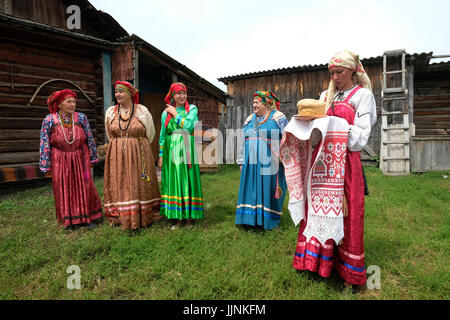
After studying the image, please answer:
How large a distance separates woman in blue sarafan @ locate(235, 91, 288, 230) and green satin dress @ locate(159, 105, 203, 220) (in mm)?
778

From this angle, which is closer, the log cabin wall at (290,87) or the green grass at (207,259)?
the green grass at (207,259)

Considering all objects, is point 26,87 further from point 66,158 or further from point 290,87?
point 290,87

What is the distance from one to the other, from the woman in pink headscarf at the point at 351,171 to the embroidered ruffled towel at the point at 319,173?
11cm

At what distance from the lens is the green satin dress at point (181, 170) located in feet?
12.9

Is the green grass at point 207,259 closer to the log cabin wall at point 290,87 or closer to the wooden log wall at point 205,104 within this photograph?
the wooden log wall at point 205,104

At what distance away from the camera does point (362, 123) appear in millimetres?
2242

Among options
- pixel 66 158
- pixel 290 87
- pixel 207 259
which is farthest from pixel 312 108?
pixel 290 87

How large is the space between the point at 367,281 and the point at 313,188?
109cm

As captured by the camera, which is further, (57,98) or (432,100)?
(432,100)

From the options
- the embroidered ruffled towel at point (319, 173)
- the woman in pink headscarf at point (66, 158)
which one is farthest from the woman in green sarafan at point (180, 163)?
the embroidered ruffled towel at point (319, 173)

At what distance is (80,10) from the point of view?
7809 mm

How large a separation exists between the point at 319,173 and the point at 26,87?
7.63m

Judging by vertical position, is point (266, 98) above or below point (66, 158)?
above

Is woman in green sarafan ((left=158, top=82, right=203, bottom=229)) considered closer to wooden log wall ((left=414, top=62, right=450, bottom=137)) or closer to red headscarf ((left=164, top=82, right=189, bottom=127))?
red headscarf ((left=164, top=82, right=189, bottom=127))
